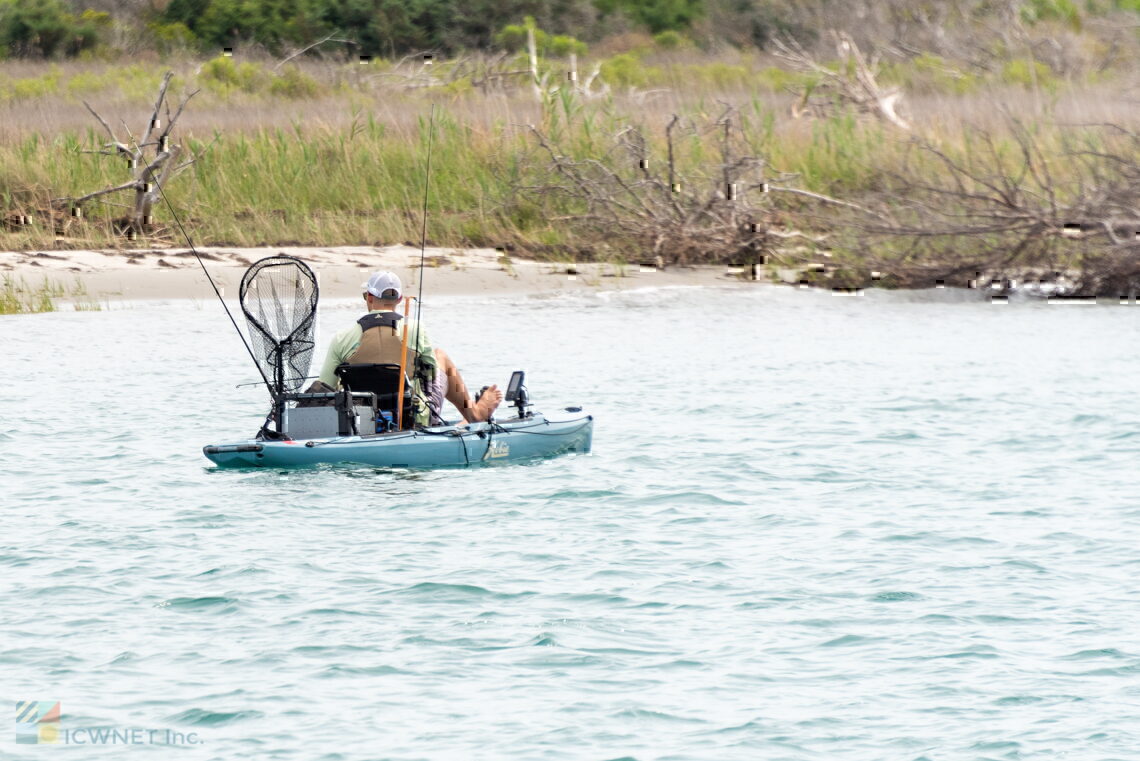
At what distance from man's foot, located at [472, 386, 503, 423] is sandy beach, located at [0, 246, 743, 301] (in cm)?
847

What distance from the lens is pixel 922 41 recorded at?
3988cm

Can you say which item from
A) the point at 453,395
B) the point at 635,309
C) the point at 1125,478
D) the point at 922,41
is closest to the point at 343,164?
the point at 635,309

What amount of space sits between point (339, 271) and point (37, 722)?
547 inches

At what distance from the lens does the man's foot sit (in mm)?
11367

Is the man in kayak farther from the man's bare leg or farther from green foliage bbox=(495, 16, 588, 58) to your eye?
green foliage bbox=(495, 16, 588, 58)

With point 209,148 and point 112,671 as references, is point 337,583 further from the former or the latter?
point 209,148

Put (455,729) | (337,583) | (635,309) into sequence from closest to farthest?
(455,729) → (337,583) → (635,309)

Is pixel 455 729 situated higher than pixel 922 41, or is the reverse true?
pixel 922 41

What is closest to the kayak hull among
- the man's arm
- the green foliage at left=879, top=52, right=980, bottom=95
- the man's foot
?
the man's foot

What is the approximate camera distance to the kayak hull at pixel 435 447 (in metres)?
10.4

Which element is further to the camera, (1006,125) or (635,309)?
(1006,125)

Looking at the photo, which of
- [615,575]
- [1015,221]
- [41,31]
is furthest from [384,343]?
[41,31]

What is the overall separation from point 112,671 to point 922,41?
115 feet

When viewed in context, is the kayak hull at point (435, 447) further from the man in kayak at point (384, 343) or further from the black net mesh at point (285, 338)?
the black net mesh at point (285, 338)
